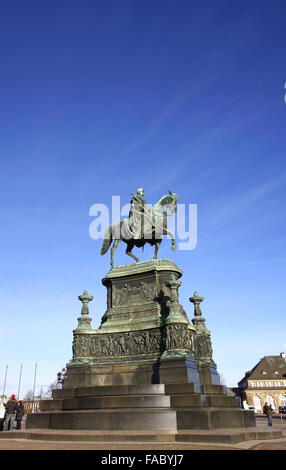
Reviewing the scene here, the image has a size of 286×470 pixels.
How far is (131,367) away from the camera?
54.5 feet

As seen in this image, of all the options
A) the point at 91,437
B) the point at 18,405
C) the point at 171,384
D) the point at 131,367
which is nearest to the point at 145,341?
the point at 131,367

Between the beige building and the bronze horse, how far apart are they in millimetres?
61228

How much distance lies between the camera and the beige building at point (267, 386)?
72625 millimetres

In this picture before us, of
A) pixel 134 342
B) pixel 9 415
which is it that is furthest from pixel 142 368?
pixel 9 415

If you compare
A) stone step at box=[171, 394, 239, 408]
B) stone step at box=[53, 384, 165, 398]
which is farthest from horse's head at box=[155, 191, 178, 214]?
stone step at box=[171, 394, 239, 408]

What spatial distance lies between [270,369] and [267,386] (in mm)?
4268

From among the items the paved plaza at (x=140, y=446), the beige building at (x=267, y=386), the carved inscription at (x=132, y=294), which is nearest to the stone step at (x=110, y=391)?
the paved plaza at (x=140, y=446)

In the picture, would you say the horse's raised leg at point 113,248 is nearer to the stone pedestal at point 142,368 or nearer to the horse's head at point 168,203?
the stone pedestal at point 142,368

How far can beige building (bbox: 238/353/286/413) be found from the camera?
72.6 metres

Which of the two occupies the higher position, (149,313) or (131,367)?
(149,313)

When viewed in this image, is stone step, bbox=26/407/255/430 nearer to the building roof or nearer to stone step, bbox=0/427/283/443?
stone step, bbox=0/427/283/443
